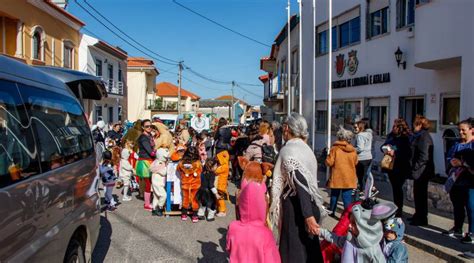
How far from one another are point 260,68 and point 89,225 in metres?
36.9

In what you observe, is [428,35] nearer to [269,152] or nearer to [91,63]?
[269,152]

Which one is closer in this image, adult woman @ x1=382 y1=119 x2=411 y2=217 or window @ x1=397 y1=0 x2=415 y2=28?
adult woman @ x1=382 y1=119 x2=411 y2=217

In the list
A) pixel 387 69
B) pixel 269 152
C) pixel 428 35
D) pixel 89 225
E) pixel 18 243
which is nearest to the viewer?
pixel 18 243

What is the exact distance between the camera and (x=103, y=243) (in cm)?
593

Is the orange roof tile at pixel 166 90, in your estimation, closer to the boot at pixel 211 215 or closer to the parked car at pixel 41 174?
the boot at pixel 211 215

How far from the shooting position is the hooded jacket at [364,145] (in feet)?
28.1

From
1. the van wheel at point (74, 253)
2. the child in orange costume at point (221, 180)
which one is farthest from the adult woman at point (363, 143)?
the van wheel at point (74, 253)

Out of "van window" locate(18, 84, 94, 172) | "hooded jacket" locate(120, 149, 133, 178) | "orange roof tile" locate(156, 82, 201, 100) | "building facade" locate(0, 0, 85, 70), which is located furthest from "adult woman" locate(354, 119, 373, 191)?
"orange roof tile" locate(156, 82, 201, 100)

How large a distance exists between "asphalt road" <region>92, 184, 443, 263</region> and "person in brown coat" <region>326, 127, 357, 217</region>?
62 cm

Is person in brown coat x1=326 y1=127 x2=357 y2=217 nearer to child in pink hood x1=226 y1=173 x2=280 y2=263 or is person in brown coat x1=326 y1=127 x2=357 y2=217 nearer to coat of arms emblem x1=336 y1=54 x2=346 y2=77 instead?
child in pink hood x1=226 y1=173 x2=280 y2=263

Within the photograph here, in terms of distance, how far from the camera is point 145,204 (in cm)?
837

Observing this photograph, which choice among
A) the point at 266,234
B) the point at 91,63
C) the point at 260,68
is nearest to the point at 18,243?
the point at 266,234

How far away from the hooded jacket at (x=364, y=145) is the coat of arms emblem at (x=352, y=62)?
6.50 meters

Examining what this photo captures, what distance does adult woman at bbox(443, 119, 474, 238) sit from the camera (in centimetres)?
561
